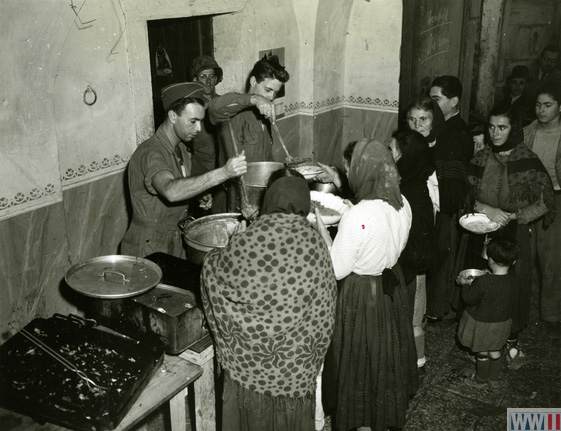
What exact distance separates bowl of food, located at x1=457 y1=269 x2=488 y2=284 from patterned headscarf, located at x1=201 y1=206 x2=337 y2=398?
2007 mm

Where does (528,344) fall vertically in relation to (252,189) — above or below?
below

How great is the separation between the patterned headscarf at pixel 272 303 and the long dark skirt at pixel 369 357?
21.6 inches

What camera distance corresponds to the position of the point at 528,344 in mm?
5090

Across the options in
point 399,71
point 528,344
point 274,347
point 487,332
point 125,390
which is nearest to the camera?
point 125,390

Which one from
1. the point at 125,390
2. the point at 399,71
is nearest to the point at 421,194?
the point at 125,390

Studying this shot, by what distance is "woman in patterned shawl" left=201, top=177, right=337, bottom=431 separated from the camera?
2.67m

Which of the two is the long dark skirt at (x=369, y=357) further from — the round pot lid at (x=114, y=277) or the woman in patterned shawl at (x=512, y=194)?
the woman in patterned shawl at (x=512, y=194)

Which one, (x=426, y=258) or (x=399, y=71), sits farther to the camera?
(x=399, y=71)

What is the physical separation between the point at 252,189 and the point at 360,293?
1080 mm

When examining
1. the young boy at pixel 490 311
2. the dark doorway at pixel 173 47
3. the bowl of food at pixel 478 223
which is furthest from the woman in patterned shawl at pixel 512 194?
the dark doorway at pixel 173 47

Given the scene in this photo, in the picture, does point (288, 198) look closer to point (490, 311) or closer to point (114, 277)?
point (114, 277)

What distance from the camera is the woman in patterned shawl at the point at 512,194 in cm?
468

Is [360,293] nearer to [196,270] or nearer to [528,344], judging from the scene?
[196,270]

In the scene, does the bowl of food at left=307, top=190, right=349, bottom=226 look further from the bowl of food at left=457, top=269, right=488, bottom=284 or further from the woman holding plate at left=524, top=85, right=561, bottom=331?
the woman holding plate at left=524, top=85, right=561, bottom=331
